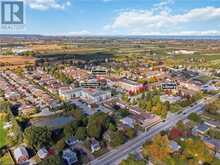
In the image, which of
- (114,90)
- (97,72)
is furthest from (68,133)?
(97,72)

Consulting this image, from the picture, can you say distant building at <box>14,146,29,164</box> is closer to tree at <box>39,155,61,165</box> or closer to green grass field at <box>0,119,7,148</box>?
green grass field at <box>0,119,7,148</box>

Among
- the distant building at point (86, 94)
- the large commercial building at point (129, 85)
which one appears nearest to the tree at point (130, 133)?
the distant building at point (86, 94)

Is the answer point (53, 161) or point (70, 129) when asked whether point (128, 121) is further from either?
point (53, 161)

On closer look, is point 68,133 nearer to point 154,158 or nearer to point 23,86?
point 154,158

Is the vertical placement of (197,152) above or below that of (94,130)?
below

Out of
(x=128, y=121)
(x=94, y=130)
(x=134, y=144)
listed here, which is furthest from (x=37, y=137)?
(x=128, y=121)
